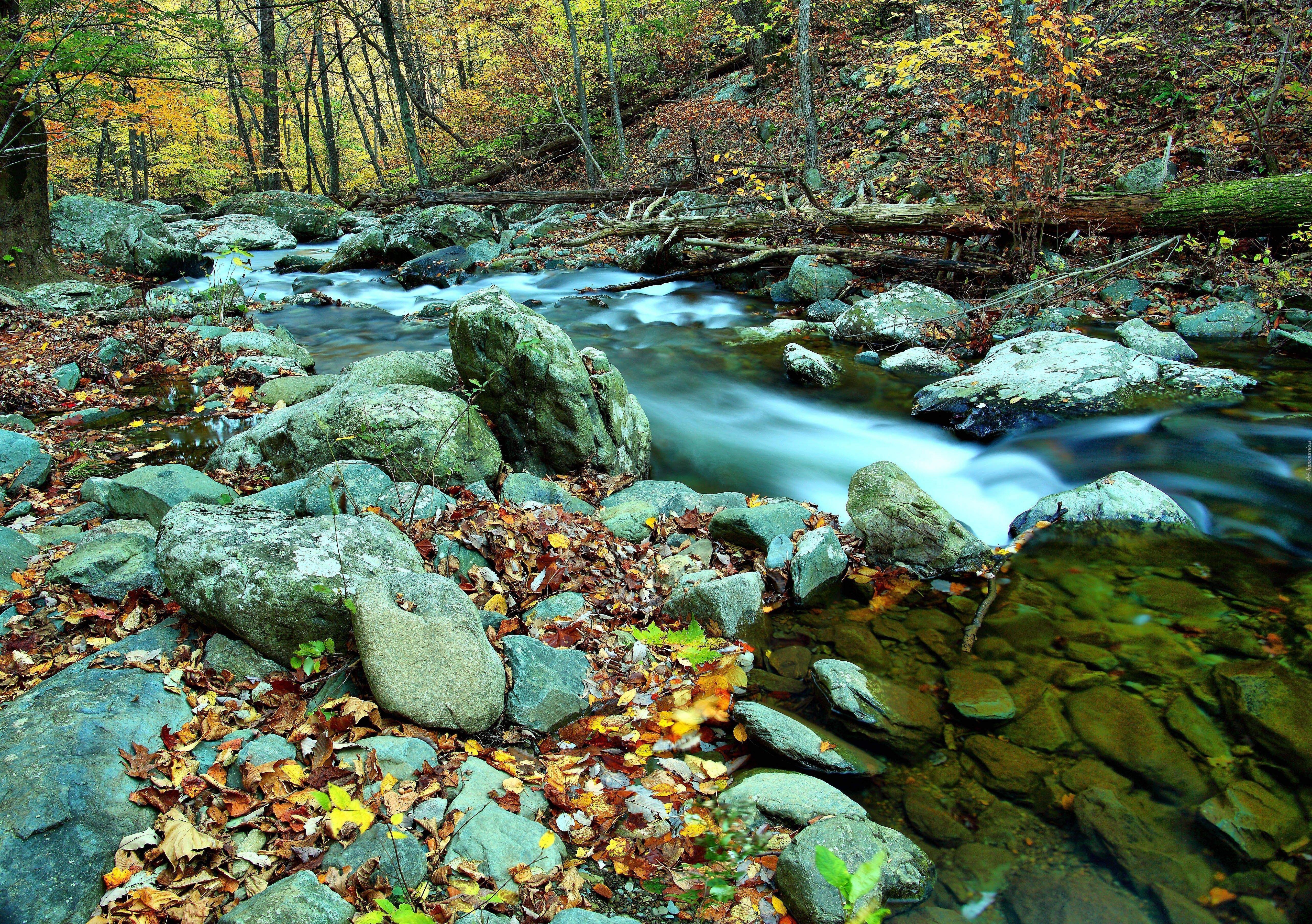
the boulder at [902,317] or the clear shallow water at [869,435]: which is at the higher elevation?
the boulder at [902,317]

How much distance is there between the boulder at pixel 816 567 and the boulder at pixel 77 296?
10.9 meters

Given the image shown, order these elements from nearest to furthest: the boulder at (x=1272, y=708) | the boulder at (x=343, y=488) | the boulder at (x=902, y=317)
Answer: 1. the boulder at (x=1272, y=708)
2. the boulder at (x=343, y=488)
3. the boulder at (x=902, y=317)

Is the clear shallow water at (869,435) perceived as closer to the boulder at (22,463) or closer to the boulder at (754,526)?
the boulder at (754,526)

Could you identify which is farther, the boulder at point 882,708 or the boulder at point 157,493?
the boulder at point 157,493

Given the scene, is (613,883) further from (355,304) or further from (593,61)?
(593,61)

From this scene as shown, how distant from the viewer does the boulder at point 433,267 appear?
13.8 m

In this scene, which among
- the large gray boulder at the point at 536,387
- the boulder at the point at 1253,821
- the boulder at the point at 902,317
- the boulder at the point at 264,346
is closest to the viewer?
the boulder at the point at 1253,821

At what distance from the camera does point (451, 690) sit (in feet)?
10.3

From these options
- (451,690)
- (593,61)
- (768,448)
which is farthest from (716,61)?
(451,690)

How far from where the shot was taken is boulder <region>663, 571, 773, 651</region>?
4234 mm

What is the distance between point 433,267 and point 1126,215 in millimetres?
11769

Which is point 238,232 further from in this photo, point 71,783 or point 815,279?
point 71,783

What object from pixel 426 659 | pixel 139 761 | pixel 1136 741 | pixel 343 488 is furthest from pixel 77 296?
pixel 1136 741

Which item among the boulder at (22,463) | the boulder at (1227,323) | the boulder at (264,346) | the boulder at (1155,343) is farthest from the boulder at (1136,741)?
the boulder at (264,346)
